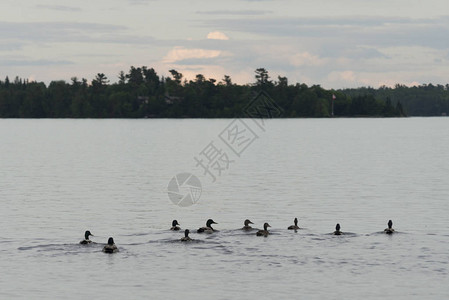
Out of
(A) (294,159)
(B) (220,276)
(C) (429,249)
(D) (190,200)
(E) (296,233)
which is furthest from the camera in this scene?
(A) (294,159)

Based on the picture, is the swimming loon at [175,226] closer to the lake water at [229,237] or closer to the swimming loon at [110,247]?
the lake water at [229,237]

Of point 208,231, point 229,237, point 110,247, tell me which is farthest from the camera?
point 208,231

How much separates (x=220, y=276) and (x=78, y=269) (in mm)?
6284

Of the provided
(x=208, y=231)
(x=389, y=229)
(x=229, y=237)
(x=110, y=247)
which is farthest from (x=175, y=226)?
(x=389, y=229)

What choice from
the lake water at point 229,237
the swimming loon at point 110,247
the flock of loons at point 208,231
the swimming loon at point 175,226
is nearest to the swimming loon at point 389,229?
the flock of loons at point 208,231

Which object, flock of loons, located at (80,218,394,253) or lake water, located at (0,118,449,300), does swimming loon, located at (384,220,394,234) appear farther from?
lake water, located at (0,118,449,300)

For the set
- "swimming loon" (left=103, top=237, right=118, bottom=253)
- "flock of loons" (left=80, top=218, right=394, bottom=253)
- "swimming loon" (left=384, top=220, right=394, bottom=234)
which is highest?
"swimming loon" (left=384, top=220, right=394, bottom=234)

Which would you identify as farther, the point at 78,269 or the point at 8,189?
the point at 8,189

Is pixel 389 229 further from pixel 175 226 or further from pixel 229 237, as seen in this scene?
pixel 175 226

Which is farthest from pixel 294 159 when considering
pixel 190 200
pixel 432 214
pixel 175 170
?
pixel 432 214

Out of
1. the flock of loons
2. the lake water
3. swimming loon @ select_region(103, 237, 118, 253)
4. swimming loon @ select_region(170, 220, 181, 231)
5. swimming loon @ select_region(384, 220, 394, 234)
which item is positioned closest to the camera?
the lake water

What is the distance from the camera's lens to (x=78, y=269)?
34.2 metres

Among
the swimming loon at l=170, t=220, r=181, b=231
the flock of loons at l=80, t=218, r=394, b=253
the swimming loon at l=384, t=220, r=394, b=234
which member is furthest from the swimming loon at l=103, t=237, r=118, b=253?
the swimming loon at l=384, t=220, r=394, b=234

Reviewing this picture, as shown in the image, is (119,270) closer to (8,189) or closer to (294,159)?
(8,189)
